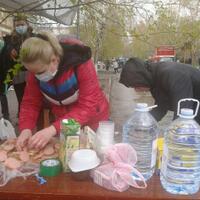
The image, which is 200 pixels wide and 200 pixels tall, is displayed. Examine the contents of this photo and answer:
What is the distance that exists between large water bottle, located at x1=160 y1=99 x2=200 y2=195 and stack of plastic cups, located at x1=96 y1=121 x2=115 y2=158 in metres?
0.26

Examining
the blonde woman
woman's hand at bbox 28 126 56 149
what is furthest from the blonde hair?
woman's hand at bbox 28 126 56 149

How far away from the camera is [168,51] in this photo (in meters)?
32.4

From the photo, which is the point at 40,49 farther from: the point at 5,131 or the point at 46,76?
the point at 5,131

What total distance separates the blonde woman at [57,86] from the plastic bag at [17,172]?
0.18 m

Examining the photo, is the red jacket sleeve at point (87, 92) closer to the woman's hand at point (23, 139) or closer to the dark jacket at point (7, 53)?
the woman's hand at point (23, 139)

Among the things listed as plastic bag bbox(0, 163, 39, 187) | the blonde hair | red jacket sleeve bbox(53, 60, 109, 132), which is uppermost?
the blonde hair

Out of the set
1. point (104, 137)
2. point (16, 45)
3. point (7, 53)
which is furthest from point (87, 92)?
point (7, 53)

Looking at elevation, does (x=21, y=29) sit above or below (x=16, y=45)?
above

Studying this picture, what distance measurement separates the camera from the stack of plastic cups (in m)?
1.69

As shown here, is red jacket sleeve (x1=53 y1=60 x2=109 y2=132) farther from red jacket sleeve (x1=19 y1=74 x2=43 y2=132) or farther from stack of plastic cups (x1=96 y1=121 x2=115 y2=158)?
stack of plastic cups (x1=96 y1=121 x2=115 y2=158)

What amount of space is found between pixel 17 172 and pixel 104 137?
16.8 inches

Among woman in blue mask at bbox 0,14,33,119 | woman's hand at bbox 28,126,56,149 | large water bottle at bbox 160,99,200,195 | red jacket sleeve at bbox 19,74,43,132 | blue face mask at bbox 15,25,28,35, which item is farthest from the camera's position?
blue face mask at bbox 15,25,28,35

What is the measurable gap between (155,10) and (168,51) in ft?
93.9

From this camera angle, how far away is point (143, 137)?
1717mm
